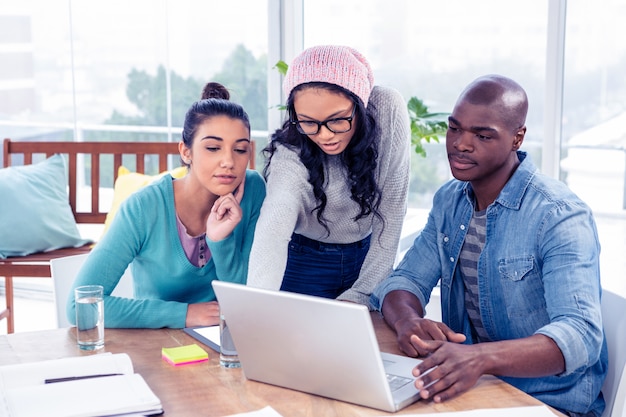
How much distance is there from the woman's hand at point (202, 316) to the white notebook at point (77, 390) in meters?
0.25

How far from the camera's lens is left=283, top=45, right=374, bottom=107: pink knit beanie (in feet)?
5.98

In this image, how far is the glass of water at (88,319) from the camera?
1.58 m

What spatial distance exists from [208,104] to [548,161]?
1.90 m

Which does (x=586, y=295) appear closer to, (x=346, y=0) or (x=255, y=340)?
(x=255, y=340)

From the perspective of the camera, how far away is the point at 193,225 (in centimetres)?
201

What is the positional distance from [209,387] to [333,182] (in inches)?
29.8

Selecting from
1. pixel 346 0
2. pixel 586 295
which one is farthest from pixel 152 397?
pixel 346 0

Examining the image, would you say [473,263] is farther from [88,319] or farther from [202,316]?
[88,319]

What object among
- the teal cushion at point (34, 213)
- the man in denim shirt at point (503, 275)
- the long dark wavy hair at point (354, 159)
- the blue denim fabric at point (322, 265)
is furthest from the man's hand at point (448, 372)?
the teal cushion at point (34, 213)

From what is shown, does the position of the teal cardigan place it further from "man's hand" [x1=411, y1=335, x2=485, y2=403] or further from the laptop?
"man's hand" [x1=411, y1=335, x2=485, y2=403]

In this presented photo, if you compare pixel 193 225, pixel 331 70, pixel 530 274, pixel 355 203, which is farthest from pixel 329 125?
pixel 530 274

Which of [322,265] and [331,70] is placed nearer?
[331,70]

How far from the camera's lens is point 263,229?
1.82 meters

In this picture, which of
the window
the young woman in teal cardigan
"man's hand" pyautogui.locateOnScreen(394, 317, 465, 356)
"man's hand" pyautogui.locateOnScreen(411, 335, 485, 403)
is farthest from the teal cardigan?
the window
